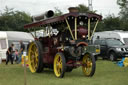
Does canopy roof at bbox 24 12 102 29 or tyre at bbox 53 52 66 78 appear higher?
canopy roof at bbox 24 12 102 29

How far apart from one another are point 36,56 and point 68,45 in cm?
240

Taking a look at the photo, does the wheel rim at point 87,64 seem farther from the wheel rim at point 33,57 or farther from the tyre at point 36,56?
the wheel rim at point 33,57

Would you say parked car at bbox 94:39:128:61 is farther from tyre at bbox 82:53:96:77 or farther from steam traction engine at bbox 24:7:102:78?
tyre at bbox 82:53:96:77

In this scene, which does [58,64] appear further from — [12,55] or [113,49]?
[113,49]

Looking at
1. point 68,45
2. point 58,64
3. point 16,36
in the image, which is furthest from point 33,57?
point 16,36

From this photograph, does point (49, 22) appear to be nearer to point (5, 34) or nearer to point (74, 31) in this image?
point (74, 31)

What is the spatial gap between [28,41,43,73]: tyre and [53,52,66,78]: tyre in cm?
136

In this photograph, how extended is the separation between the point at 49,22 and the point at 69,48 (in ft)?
5.80

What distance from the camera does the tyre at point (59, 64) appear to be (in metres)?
11.5

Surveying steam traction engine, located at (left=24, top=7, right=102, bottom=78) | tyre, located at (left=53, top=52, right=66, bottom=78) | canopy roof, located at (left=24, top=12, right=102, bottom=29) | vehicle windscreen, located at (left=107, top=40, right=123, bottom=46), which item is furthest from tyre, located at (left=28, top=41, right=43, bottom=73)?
vehicle windscreen, located at (left=107, top=40, right=123, bottom=46)

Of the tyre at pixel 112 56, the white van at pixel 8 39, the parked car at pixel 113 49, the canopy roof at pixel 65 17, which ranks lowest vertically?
the tyre at pixel 112 56

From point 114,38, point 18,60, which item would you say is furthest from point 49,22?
point 114,38

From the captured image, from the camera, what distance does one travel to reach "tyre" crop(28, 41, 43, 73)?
13.5 m

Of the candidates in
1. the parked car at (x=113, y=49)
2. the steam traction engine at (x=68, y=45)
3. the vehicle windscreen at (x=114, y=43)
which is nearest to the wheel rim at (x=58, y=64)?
the steam traction engine at (x=68, y=45)
